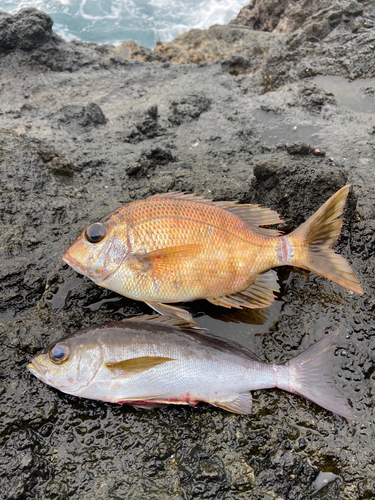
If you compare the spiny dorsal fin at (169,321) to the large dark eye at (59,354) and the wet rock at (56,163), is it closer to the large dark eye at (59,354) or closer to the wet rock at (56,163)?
Answer: the large dark eye at (59,354)

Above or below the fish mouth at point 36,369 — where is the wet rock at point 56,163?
above

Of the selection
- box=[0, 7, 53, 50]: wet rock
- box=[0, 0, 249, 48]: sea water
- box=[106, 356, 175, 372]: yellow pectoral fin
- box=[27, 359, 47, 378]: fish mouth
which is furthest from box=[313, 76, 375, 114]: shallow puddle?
box=[0, 0, 249, 48]: sea water

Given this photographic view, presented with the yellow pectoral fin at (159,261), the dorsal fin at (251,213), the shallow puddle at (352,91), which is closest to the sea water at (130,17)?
the shallow puddle at (352,91)

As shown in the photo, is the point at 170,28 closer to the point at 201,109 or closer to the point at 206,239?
the point at 201,109

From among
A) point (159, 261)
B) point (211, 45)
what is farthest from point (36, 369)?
point (211, 45)

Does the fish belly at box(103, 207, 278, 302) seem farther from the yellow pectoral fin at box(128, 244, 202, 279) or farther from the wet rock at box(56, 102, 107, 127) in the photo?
the wet rock at box(56, 102, 107, 127)
